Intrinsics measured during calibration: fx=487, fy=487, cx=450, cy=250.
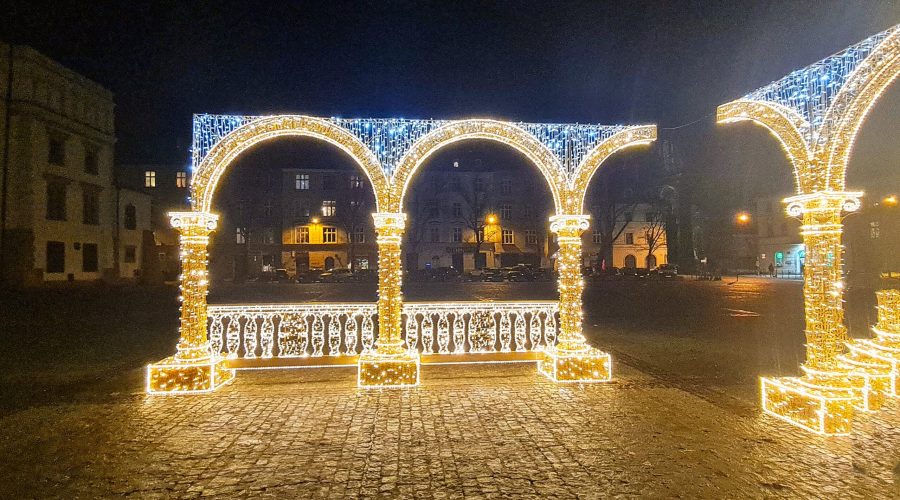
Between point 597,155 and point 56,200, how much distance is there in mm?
32880

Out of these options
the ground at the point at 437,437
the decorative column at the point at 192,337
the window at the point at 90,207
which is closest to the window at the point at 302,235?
the window at the point at 90,207

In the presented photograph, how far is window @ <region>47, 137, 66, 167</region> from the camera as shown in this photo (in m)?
28.5

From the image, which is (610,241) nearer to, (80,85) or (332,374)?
(332,374)

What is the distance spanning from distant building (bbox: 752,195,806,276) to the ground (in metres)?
48.3

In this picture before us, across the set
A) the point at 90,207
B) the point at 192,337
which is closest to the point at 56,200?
the point at 90,207

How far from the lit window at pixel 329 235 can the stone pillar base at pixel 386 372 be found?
142 feet

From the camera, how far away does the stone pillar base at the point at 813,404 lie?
5344 millimetres

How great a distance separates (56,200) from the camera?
28.6 m

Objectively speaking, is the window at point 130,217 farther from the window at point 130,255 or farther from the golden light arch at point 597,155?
the golden light arch at point 597,155

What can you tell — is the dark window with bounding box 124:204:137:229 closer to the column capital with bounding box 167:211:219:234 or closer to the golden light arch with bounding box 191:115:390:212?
the column capital with bounding box 167:211:219:234

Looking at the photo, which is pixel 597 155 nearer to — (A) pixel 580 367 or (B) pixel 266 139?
(A) pixel 580 367

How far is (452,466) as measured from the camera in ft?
15.2

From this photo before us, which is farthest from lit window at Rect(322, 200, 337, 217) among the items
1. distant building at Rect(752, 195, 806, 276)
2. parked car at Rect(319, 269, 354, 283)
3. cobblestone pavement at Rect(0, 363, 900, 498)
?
distant building at Rect(752, 195, 806, 276)

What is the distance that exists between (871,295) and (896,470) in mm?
23894
